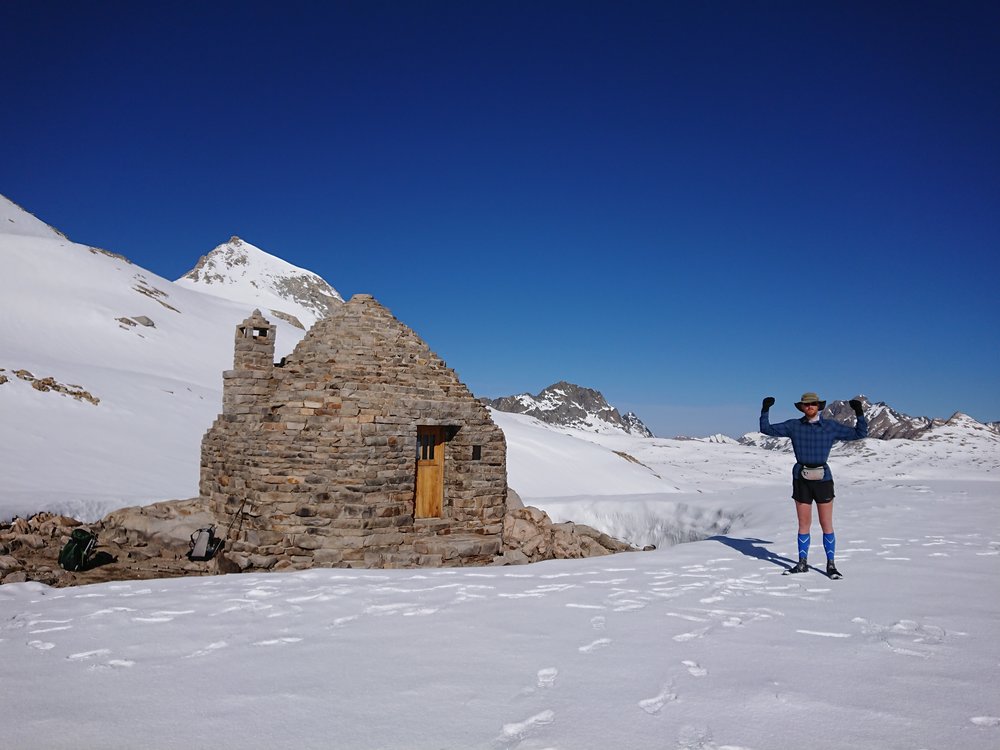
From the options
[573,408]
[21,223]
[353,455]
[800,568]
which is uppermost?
[21,223]

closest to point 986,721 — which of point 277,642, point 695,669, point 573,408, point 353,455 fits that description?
point 695,669

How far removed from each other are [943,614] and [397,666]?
4507 mm

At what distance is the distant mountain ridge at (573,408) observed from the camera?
298 ft

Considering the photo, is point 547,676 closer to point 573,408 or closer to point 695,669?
point 695,669

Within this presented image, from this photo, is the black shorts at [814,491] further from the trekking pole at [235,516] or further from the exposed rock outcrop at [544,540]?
the trekking pole at [235,516]

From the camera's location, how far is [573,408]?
309ft

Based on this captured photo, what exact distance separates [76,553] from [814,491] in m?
10.6

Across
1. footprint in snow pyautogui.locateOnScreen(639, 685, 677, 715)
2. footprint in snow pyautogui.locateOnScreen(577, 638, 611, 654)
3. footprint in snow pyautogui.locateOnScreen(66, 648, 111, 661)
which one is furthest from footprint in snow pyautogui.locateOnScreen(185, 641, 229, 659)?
footprint in snow pyautogui.locateOnScreen(639, 685, 677, 715)

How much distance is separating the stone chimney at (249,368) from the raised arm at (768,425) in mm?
8438

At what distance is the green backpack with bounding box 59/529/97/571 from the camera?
10.0 m

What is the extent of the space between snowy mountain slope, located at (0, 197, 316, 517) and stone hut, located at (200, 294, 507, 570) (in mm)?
5382

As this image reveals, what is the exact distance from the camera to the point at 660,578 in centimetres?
713

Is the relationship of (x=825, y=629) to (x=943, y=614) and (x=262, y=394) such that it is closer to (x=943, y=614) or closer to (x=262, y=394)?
(x=943, y=614)

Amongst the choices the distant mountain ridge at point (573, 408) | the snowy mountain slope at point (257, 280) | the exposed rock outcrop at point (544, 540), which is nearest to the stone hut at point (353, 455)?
the exposed rock outcrop at point (544, 540)
